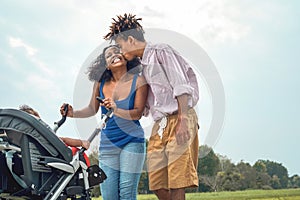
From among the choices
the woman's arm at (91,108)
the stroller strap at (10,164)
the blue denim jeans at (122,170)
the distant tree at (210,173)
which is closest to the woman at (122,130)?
the blue denim jeans at (122,170)

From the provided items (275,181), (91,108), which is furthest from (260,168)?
(91,108)

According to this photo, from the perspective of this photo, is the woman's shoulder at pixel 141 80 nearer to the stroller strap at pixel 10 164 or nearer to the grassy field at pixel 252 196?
the stroller strap at pixel 10 164

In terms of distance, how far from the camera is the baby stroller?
2.14 metres

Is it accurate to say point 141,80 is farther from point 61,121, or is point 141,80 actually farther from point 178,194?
point 178,194

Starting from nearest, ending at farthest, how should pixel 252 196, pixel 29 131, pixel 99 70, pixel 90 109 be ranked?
pixel 29 131 < pixel 99 70 < pixel 90 109 < pixel 252 196

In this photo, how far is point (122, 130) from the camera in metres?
Result: 2.55

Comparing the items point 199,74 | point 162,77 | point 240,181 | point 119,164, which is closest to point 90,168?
point 119,164

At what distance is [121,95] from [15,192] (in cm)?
76

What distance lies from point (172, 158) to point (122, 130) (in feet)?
1.07

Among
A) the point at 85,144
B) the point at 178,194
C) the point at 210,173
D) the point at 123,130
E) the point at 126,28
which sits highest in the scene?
the point at 210,173

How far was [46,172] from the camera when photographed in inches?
86.5

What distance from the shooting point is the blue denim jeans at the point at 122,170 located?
2.48 metres

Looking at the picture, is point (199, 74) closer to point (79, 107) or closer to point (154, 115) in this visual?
point (154, 115)

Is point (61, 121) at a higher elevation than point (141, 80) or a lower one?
lower
